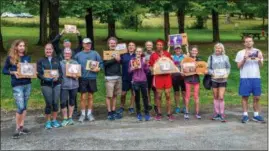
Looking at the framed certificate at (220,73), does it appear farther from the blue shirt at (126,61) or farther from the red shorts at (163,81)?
the blue shirt at (126,61)

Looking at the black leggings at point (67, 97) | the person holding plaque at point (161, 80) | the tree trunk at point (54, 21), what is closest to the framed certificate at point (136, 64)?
the person holding plaque at point (161, 80)

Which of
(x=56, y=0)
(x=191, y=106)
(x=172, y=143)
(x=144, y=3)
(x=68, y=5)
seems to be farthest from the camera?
(x=144, y=3)

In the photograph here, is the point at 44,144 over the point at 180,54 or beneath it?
beneath

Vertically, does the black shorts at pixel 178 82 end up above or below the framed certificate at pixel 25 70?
below

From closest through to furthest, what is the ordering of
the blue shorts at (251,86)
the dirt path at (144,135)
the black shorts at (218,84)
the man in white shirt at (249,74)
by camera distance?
the dirt path at (144,135)
the man in white shirt at (249,74)
the blue shorts at (251,86)
the black shorts at (218,84)

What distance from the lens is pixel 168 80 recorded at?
389 inches

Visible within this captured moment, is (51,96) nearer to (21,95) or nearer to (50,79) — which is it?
(50,79)

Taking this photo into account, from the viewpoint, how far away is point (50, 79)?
8961mm

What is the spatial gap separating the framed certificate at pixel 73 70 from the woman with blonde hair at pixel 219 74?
2.95 metres

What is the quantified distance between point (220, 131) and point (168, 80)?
1804mm

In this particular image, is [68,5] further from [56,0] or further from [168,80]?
[168,80]

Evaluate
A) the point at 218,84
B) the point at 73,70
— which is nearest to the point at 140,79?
the point at 73,70

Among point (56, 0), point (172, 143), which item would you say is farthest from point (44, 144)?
point (56, 0)

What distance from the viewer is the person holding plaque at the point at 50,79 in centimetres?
897
